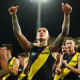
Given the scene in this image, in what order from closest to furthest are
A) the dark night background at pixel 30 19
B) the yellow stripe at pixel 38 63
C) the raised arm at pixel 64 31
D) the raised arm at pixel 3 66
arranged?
the raised arm at pixel 3 66 < the raised arm at pixel 64 31 < the yellow stripe at pixel 38 63 < the dark night background at pixel 30 19

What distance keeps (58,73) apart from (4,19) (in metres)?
23.3

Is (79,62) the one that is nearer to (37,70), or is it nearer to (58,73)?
(58,73)

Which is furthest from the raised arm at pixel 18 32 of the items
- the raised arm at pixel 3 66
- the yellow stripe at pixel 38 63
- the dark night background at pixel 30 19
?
the dark night background at pixel 30 19

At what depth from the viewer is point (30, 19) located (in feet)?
99.5

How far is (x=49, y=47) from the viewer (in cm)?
505

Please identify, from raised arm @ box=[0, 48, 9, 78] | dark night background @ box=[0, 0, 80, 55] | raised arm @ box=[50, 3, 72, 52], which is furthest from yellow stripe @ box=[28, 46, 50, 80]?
dark night background @ box=[0, 0, 80, 55]

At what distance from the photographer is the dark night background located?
27.0 metres

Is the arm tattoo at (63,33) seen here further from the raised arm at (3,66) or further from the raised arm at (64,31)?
the raised arm at (3,66)

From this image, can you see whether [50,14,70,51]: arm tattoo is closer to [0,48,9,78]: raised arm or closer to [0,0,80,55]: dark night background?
[0,48,9,78]: raised arm

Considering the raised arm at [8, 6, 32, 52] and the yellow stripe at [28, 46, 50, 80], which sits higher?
the raised arm at [8, 6, 32, 52]

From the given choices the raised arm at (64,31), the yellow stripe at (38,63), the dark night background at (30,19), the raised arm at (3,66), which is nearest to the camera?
the raised arm at (3,66)

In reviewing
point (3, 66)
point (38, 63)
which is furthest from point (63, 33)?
point (3, 66)

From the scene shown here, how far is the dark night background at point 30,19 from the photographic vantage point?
27.0 metres

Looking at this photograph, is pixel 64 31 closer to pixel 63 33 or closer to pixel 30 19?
pixel 63 33
